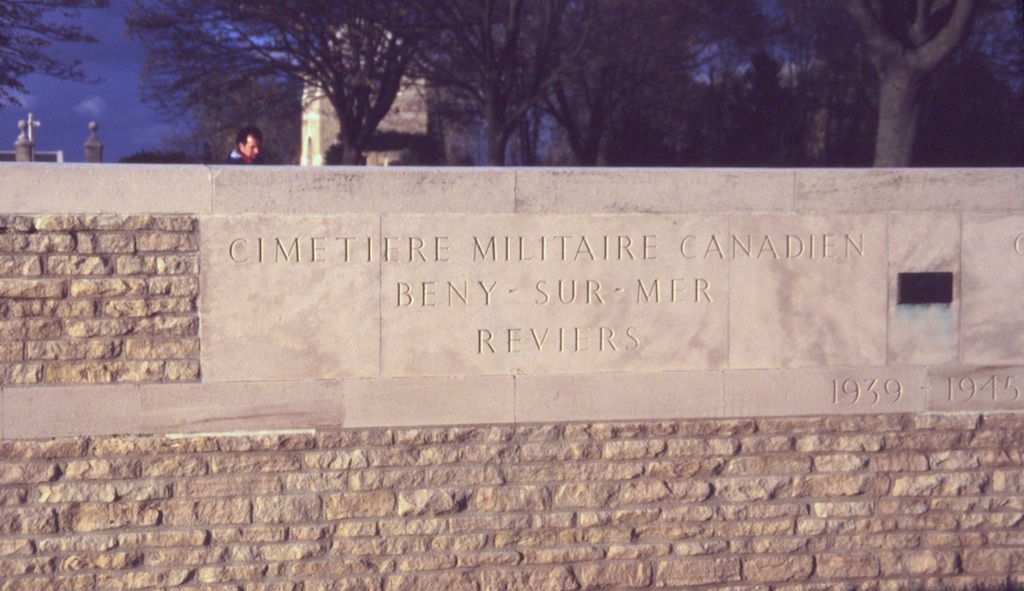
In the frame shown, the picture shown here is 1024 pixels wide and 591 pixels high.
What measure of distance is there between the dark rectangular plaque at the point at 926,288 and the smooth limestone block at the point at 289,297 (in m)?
3.11

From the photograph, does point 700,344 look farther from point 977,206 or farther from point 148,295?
point 148,295

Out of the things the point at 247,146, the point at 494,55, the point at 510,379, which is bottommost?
the point at 510,379

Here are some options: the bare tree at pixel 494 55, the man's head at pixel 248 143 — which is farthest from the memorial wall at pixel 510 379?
the bare tree at pixel 494 55

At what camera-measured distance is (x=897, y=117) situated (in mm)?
11750

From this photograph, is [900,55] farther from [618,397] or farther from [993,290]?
[618,397]

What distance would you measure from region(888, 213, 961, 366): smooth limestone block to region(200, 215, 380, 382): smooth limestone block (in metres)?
3.04

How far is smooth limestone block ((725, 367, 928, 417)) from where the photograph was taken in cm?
633

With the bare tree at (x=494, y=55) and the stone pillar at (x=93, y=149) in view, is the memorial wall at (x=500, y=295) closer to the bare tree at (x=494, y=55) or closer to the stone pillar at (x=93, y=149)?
the bare tree at (x=494, y=55)

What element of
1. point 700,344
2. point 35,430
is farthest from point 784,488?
point 35,430

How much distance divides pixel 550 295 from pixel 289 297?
1463mm

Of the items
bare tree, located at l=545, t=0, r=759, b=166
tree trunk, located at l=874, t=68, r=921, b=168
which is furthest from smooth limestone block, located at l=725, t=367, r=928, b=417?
bare tree, located at l=545, t=0, r=759, b=166

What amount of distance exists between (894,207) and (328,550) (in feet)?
12.5

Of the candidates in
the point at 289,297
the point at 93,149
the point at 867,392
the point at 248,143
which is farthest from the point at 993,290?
the point at 93,149

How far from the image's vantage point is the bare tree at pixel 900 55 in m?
11.4
